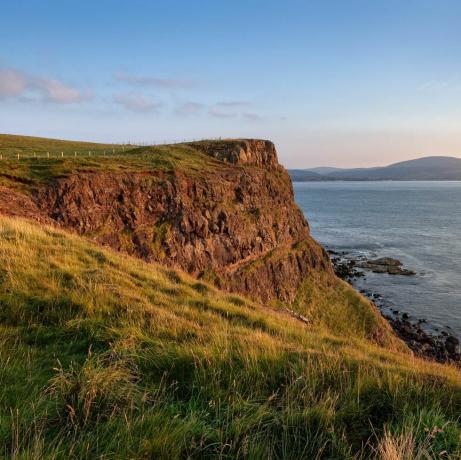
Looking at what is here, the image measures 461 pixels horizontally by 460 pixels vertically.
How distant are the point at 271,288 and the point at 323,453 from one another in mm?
43462

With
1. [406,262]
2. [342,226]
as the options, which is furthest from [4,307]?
[342,226]

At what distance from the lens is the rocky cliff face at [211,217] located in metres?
30.2

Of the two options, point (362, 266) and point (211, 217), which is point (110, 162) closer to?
point (211, 217)

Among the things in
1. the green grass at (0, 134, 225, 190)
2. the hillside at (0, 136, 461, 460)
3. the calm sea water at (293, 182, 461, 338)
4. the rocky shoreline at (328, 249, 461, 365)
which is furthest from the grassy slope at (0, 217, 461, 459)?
the calm sea water at (293, 182, 461, 338)

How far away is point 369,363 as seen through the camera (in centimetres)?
638

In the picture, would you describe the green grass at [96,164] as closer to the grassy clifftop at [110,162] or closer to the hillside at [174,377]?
the grassy clifftop at [110,162]

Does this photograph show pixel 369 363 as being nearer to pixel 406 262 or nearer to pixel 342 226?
pixel 406 262

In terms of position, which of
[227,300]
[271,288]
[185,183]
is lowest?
[271,288]

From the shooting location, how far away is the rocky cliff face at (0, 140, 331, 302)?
3022 cm

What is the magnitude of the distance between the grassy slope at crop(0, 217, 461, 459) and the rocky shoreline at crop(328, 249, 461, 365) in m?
26.3

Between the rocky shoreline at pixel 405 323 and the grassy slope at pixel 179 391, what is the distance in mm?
26291

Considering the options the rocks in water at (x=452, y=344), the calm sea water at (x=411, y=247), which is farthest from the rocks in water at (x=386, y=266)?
the rocks in water at (x=452, y=344)

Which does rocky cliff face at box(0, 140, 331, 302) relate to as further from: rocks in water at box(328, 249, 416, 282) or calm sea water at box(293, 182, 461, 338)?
rocks in water at box(328, 249, 416, 282)

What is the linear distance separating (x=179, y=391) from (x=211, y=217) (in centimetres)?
3703
